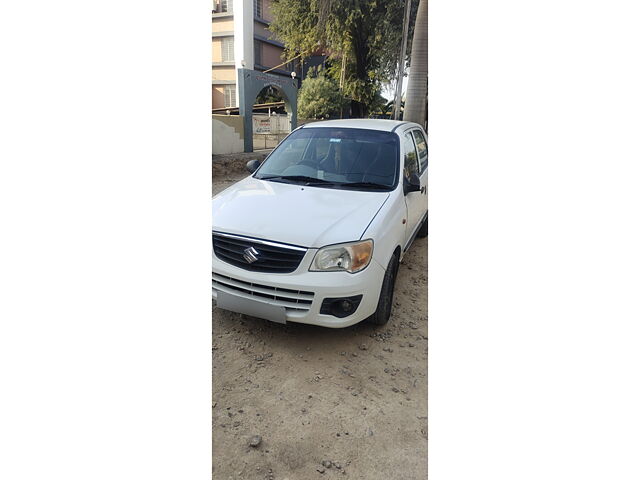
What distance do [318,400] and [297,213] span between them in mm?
1033

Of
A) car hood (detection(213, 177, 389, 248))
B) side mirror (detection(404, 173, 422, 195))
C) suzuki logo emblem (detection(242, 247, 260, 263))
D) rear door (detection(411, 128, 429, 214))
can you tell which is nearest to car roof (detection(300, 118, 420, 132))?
rear door (detection(411, 128, 429, 214))

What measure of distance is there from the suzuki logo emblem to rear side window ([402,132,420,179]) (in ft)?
4.44

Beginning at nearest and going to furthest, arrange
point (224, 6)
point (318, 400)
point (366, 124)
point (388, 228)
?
1. point (224, 6)
2. point (318, 400)
3. point (388, 228)
4. point (366, 124)

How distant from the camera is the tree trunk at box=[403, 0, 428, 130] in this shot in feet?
6.44

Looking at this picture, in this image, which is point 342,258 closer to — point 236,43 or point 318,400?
point 318,400

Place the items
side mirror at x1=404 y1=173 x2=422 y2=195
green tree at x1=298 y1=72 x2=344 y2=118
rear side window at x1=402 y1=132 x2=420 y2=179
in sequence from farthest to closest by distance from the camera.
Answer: green tree at x1=298 y1=72 x2=344 y2=118 → rear side window at x1=402 y1=132 x2=420 y2=179 → side mirror at x1=404 y1=173 x2=422 y2=195

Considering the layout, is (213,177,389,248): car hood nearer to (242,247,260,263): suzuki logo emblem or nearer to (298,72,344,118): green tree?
(242,247,260,263): suzuki logo emblem

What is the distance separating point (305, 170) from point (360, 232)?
925 mm

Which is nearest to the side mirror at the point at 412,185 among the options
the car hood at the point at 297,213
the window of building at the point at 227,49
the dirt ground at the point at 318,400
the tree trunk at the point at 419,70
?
the car hood at the point at 297,213

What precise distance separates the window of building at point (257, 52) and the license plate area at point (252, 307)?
1.46 meters

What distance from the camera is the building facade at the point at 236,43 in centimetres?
153

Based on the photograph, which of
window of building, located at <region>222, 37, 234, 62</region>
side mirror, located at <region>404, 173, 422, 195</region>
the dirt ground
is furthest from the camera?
side mirror, located at <region>404, 173, 422, 195</region>

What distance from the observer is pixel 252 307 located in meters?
2.05

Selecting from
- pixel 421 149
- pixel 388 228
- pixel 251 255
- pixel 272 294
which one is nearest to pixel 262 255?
pixel 251 255
